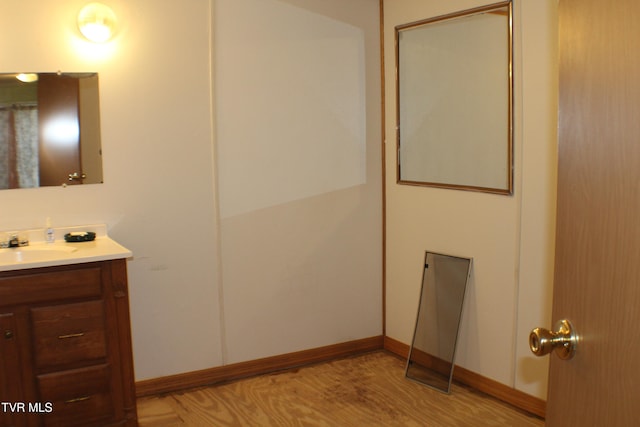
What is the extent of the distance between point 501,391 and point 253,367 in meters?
1.40

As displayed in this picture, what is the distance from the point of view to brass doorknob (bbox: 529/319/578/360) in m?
1.20

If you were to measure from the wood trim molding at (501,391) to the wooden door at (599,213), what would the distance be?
1857 mm

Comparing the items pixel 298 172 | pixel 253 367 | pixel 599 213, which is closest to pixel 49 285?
pixel 253 367

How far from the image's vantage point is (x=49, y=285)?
259 cm

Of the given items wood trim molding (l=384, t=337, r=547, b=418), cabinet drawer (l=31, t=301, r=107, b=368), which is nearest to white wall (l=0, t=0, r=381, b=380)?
cabinet drawer (l=31, t=301, r=107, b=368)

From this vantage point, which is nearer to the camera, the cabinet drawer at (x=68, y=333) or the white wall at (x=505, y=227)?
the cabinet drawer at (x=68, y=333)

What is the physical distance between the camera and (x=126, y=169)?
324 cm

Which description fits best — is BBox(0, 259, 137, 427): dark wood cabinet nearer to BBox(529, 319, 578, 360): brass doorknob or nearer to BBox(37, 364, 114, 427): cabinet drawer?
BBox(37, 364, 114, 427): cabinet drawer

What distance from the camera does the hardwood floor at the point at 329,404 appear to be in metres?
3.07

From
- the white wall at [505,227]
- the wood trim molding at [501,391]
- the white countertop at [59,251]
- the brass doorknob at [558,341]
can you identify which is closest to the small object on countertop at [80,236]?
the white countertop at [59,251]

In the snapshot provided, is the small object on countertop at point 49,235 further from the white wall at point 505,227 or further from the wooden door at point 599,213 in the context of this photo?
the wooden door at point 599,213

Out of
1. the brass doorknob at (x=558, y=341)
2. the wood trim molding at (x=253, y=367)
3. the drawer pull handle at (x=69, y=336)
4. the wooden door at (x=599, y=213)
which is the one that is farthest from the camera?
the wood trim molding at (x=253, y=367)

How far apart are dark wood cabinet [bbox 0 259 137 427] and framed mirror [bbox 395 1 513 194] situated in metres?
1.83

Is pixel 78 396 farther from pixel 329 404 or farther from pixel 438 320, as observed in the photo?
pixel 438 320
